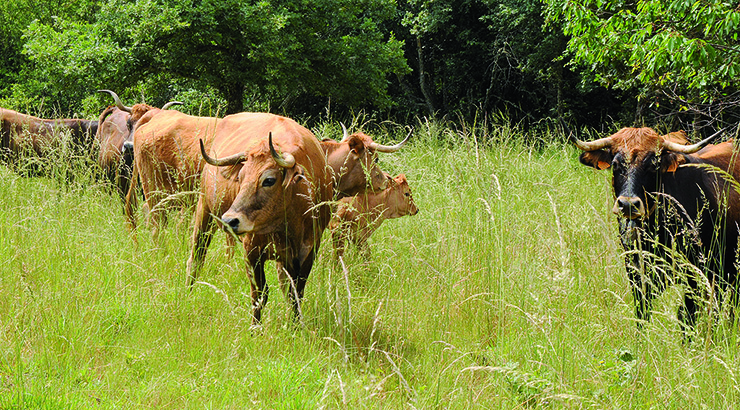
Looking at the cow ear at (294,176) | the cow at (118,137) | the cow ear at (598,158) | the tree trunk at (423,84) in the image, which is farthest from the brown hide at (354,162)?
the tree trunk at (423,84)

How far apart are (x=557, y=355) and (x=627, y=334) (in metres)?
0.70

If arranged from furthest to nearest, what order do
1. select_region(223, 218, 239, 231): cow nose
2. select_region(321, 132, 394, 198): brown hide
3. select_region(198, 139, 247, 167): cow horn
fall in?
select_region(321, 132, 394, 198): brown hide < select_region(198, 139, 247, 167): cow horn < select_region(223, 218, 239, 231): cow nose

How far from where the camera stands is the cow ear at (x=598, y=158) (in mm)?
4430

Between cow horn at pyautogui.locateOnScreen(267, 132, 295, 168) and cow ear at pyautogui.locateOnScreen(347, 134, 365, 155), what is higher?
cow horn at pyautogui.locateOnScreen(267, 132, 295, 168)

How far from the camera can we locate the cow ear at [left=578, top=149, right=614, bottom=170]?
4430mm

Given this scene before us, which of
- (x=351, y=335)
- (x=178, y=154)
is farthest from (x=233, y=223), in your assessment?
(x=178, y=154)

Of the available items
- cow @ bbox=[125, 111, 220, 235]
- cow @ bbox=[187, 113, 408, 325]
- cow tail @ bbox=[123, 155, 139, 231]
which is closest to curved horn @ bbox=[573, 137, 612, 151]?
cow @ bbox=[187, 113, 408, 325]

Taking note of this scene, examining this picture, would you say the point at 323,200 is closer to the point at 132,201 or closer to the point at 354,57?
the point at 132,201

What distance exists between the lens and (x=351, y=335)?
9.95 ft

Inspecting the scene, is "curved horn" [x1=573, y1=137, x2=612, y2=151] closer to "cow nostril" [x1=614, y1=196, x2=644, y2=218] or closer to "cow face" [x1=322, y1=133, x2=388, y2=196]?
"cow nostril" [x1=614, y1=196, x2=644, y2=218]

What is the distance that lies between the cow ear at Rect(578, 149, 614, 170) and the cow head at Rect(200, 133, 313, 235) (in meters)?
2.07

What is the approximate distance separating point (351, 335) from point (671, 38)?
180 inches

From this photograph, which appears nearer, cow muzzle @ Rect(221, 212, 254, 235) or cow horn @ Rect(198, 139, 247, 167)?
cow muzzle @ Rect(221, 212, 254, 235)

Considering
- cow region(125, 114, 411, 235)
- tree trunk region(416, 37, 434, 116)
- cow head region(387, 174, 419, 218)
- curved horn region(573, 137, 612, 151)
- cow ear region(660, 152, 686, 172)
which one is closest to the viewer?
cow ear region(660, 152, 686, 172)
